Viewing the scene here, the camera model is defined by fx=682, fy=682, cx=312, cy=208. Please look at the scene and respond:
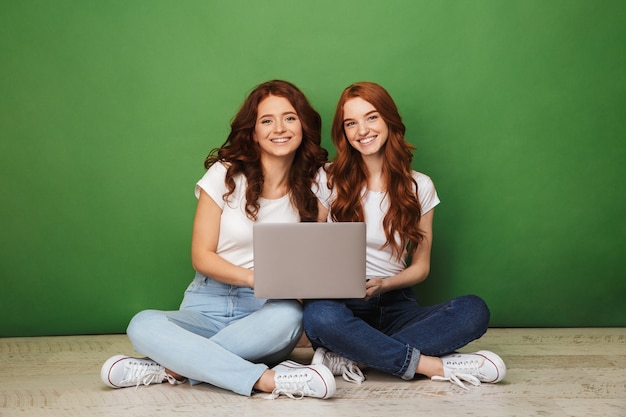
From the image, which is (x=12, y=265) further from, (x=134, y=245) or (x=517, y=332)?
(x=517, y=332)

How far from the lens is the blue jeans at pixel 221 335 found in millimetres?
1997

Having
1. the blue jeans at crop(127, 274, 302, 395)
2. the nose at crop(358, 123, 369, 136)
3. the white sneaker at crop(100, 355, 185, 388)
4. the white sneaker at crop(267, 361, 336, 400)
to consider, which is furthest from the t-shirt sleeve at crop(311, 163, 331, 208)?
the white sneaker at crop(100, 355, 185, 388)

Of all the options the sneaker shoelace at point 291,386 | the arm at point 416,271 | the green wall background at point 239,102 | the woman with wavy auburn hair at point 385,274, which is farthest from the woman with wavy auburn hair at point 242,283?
the green wall background at point 239,102

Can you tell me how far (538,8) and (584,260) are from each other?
1091 millimetres

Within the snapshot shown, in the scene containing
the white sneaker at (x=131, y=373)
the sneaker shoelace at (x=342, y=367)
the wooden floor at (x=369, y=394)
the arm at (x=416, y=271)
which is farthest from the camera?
the arm at (x=416, y=271)

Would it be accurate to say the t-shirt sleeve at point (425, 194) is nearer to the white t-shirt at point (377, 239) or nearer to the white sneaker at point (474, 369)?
the white t-shirt at point (377, 239)

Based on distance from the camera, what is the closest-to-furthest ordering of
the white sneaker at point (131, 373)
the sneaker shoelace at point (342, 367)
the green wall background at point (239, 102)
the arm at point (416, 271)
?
the white sneaker at point (131, 373)
the sneaker shoelace at point (342, 367)
the arm at point (416, 271)
the green wall background at point (239, 102)

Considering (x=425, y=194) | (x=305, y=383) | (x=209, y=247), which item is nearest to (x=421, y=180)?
(x=425, y=194)

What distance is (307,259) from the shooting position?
201 cm

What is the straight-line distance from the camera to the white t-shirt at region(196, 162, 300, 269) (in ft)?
7.75

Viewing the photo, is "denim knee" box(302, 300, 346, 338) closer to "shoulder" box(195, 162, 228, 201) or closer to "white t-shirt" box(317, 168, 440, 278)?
"white t-shirt" box(317, 168, 440, 278)

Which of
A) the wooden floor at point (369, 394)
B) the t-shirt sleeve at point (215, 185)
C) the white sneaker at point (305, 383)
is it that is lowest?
the wooden floor at point (369, 394)

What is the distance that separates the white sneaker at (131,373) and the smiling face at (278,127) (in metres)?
0.82

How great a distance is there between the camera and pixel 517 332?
289cm
